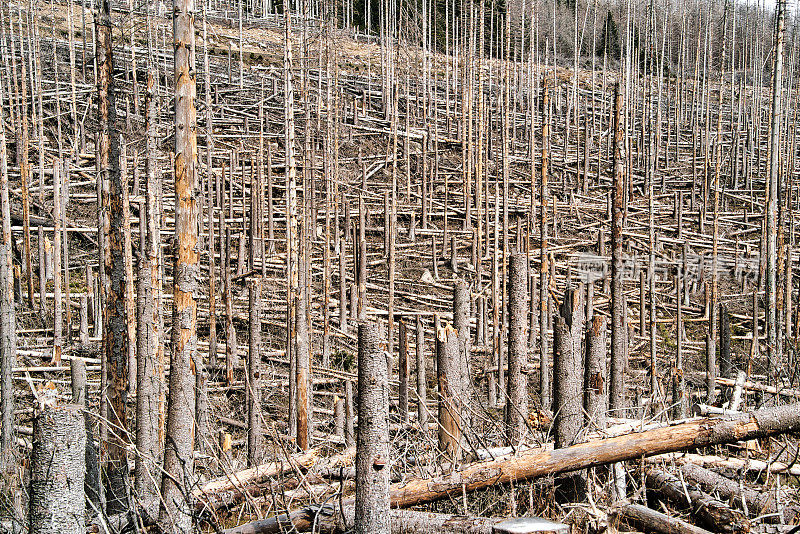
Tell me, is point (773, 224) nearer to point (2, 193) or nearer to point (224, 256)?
point (224, 256)

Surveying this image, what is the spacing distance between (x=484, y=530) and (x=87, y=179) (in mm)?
17968

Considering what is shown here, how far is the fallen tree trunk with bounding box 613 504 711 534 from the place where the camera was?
3859 mm

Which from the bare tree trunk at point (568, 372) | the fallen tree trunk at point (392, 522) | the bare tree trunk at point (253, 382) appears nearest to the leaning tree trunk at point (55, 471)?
the fallen tree trunk at point (392, 522)

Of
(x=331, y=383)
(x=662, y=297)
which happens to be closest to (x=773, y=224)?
(x=662, y=297)

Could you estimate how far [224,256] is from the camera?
12.4 metres

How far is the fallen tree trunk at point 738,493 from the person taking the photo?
13.5 feet

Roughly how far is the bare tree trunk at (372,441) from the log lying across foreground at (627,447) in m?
0.99

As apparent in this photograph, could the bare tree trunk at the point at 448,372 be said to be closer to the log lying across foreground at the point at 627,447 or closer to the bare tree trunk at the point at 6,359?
the log lying across foreground at the point at 627,447

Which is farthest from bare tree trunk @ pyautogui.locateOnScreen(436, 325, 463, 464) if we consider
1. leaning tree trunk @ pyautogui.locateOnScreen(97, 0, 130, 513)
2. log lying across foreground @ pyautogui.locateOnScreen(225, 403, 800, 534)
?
leaning tree trunk @ pyautogui.locateOnScreen(97, 0, 130, 513)

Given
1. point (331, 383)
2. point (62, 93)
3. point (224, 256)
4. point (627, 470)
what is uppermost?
point (62, 93)

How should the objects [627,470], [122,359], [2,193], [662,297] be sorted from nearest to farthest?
1. [627,470]
2. [122,359]
3. [2,193]
4. [662,297]

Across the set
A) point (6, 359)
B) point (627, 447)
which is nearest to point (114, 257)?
point (6, 359)

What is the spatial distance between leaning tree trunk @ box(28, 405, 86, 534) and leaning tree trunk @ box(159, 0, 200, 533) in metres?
1.90

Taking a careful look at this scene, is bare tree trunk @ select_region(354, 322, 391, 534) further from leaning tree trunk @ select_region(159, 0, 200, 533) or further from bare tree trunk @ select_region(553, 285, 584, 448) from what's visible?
leaning tree trunk @ select_region(159, 0, 200, 533)
